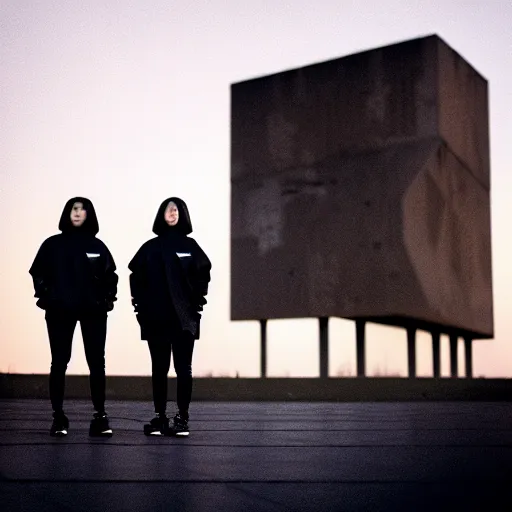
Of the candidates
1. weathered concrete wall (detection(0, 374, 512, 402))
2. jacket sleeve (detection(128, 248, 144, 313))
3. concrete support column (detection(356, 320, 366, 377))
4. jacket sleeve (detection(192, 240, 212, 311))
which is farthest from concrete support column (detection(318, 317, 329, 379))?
jacket sleeve (detection(128, 248, 144, 313))

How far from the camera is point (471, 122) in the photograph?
32688 mm

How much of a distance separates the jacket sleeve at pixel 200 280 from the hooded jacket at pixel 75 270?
64 cm

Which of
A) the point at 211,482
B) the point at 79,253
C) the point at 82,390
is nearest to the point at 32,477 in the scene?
the point at 211,482

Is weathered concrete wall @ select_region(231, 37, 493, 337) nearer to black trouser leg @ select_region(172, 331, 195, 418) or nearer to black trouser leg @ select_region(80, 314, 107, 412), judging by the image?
black trouser leg @ select_region(172, 331, 195, 418)

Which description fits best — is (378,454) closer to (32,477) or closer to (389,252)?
(32,477)

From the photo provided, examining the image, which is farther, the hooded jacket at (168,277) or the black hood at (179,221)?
the black hood at (179,221)

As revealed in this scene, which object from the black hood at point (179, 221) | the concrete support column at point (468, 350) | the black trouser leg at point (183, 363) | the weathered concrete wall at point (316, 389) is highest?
the black hood at point (179, 221)

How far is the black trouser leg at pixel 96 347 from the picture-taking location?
22.7 feet

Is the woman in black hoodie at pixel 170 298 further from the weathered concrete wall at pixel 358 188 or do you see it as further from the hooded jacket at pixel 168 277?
the weathered concrete wall at pixel 358 188

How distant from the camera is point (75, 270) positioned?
7039mm

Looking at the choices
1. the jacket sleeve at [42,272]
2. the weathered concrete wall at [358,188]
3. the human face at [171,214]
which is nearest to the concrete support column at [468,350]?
the weathered concrete wall at [358,188]

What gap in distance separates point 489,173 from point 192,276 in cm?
3017

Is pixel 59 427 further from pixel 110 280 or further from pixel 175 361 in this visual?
pixel 110 280

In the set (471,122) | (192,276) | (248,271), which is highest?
(471,122)
